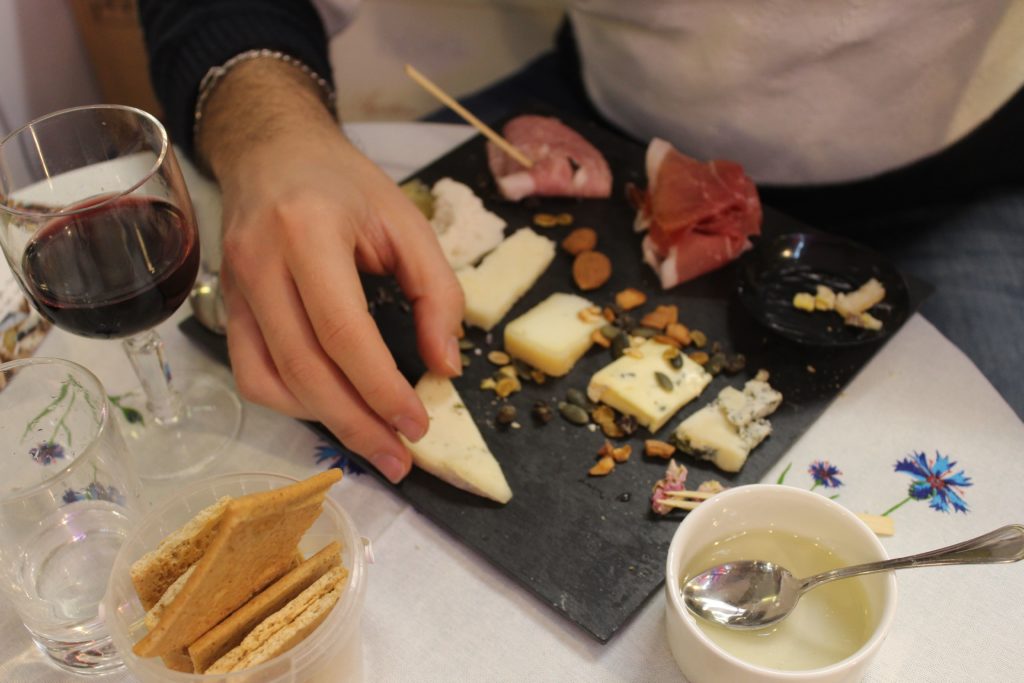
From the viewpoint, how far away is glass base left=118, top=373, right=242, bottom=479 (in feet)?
4.02

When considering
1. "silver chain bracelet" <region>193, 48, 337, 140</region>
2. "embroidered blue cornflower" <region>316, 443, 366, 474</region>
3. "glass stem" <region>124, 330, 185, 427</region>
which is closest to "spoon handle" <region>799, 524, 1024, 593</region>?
"embroidered blue cornflower" <region>316, 443, 366, 474</region>

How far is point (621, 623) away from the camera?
103 centimetres

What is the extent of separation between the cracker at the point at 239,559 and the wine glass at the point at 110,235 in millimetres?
338

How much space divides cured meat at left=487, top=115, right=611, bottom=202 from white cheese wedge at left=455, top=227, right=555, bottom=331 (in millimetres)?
111

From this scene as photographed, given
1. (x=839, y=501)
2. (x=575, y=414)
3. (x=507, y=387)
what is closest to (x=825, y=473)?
(x=839, y=501)

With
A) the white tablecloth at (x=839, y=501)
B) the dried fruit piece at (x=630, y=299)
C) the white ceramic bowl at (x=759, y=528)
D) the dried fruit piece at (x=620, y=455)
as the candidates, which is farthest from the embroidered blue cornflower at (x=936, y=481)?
the dried fruit piece at (x=630, y=299)

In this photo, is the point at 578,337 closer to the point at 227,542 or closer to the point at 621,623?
the point at 621,623

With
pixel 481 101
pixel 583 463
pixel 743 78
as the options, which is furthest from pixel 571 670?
pixel 481 101

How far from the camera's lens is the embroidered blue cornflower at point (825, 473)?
3.92 ft

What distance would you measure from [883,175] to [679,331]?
0.63 m

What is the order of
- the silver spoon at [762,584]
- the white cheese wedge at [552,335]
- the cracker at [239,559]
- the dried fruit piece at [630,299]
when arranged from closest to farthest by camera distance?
the cracker at [239,559] < the silver spoon at [762,584] < the white cheese wedge at [552,335] < the dried fruit piece at [630,299]

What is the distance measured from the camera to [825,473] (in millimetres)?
1208

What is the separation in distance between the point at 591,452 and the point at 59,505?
672mm

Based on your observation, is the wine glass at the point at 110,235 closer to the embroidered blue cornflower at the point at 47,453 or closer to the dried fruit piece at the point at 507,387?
the embroidered blue cornflower at the point at 47,453
